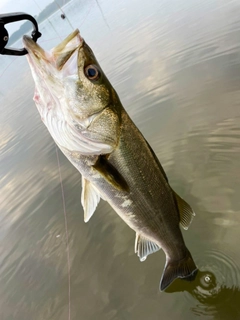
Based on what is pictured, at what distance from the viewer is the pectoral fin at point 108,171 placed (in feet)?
7.02

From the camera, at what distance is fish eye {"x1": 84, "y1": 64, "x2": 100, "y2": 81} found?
6.38 feet

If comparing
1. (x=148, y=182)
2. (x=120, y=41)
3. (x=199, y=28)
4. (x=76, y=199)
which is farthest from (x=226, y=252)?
(x=120, y=41)

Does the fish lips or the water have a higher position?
the fish lips

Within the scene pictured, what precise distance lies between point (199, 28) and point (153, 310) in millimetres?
9282

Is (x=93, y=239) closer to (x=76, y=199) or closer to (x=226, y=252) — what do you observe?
(x=76, y=199)

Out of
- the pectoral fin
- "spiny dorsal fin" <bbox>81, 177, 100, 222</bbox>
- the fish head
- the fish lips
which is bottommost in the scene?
"spiny dorsal fin" <bbox>81, 177, 100, 222</bbox>

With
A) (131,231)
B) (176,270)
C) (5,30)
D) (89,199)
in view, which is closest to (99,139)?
(89,199)

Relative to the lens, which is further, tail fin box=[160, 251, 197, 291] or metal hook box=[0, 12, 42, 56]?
tail fin box=[160, 251, 197, 291]

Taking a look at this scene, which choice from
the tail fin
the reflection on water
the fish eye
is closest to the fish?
the fish eye

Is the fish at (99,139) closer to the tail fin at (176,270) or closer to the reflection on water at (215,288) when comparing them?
the tail fin at (176,270)

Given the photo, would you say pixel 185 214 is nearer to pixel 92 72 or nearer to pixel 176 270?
Result: pixel 176 270

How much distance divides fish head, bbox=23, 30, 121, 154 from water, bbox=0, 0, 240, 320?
197 centimetres

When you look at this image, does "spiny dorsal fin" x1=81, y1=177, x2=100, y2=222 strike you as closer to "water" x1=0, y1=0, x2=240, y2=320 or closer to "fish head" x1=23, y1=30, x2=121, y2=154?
"fish head" x1=23, y1=30, x2=121, y2=154

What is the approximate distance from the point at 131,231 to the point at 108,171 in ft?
6.99
